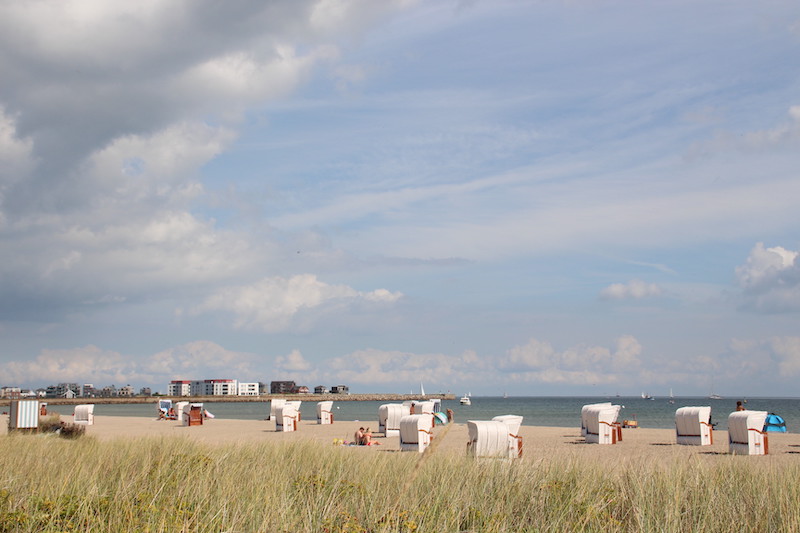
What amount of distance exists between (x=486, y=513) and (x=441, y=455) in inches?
145

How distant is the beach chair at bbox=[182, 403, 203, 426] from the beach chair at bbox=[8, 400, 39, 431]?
45.3 ft

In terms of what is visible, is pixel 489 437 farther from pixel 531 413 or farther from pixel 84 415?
pixel 531 413

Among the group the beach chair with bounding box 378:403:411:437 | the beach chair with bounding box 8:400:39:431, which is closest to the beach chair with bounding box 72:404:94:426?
the beach chair with bounding box 8:400:39:431

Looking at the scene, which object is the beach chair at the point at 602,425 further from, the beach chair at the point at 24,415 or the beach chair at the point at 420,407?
the beach chair at the point at 24,415

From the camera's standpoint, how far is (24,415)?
25.1 metres

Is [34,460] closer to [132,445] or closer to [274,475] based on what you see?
[132,445]

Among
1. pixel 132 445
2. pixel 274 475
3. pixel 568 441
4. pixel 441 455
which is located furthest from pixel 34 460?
pixel 568 441

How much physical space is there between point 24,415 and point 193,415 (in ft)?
47.5

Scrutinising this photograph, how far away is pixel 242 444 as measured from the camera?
13.0 meters

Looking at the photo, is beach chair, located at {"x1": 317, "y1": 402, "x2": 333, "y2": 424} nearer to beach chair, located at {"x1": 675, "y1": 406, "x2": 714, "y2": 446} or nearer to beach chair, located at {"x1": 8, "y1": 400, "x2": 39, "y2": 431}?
beach chair, located at {"x1": 8, "y1": 400, "x2": 39, "y2": 431}

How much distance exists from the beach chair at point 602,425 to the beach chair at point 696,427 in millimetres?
2076

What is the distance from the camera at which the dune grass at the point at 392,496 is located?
6590 millimetres

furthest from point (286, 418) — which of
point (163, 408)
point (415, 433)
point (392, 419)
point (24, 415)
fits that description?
point (163, 408)

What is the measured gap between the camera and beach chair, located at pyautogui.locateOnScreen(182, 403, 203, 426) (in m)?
38.9
